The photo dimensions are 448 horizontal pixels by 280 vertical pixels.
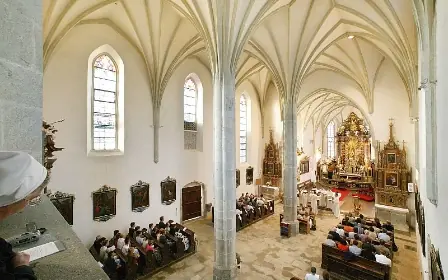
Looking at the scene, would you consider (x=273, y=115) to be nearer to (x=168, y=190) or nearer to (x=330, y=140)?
(x=168, y=190)

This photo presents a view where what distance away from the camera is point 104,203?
1036 centimetres

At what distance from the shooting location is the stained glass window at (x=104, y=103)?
413 inches

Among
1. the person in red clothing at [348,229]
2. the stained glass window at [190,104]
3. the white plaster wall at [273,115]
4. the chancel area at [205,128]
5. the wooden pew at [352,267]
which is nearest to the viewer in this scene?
the chancel area at [205,128]

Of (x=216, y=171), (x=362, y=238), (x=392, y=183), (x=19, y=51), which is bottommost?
(x=362, y=238)

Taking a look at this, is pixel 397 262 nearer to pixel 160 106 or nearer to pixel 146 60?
pixel 160 106

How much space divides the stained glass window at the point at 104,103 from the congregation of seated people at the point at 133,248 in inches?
157

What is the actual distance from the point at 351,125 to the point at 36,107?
29788 mm

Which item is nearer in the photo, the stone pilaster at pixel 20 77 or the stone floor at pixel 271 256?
the stone pilaster at pixel 20 77

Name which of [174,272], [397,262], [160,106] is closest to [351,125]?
[397,262]


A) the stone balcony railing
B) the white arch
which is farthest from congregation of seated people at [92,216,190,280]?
the stone balcony railing

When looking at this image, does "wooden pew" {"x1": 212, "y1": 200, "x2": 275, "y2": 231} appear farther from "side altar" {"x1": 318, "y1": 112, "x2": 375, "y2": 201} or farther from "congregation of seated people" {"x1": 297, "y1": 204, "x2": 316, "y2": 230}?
"side altar" {"x1": 318, "y1": 112, "x2": 375, "y2": 201}

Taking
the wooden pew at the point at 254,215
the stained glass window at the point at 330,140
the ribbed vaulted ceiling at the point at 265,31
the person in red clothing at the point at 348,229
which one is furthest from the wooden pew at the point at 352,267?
the stained glass window at the point at 330,140

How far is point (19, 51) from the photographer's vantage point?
197 centimetres

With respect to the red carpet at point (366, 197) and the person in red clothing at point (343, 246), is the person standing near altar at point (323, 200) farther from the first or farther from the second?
the person in red clothing at point (343, 246)
